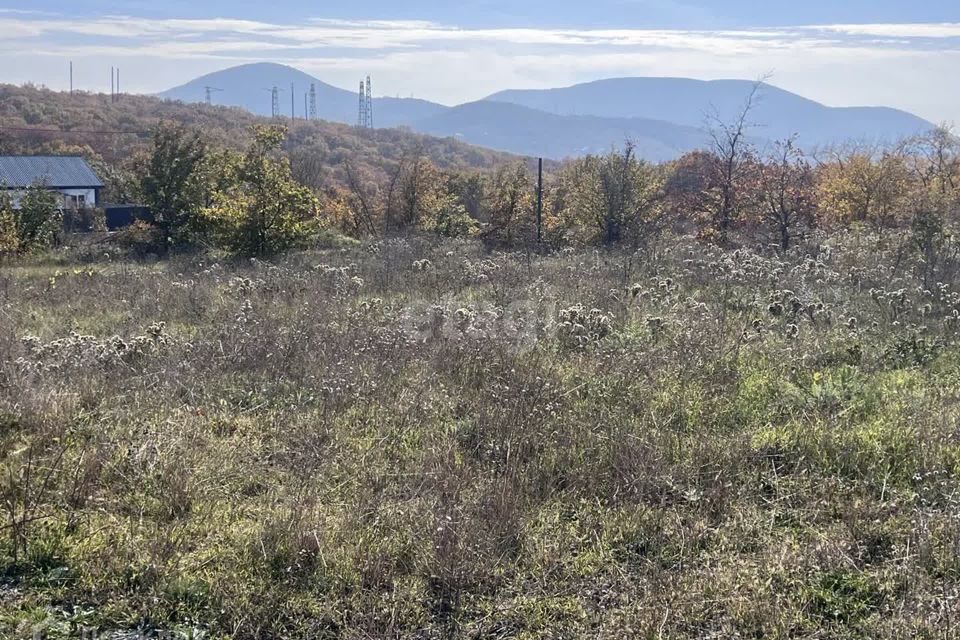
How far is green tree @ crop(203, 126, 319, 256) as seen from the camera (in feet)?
55.6

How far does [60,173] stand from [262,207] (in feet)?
108

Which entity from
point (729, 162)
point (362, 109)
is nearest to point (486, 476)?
point (729, 162)

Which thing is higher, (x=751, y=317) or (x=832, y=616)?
(x=751, y=317)

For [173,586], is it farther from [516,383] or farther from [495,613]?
[516,383]

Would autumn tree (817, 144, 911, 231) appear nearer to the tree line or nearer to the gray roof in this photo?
the tree line

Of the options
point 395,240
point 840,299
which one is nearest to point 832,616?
point 840,299

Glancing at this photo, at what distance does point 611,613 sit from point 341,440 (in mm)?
2384

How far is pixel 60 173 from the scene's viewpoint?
42750mm

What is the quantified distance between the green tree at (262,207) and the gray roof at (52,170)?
1159 inches

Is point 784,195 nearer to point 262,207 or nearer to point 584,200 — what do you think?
point 584,200

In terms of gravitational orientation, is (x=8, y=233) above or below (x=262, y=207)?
below

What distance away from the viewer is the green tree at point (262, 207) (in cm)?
1695

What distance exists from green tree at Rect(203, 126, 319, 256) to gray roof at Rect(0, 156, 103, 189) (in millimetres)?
29431

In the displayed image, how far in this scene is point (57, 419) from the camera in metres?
5.08
